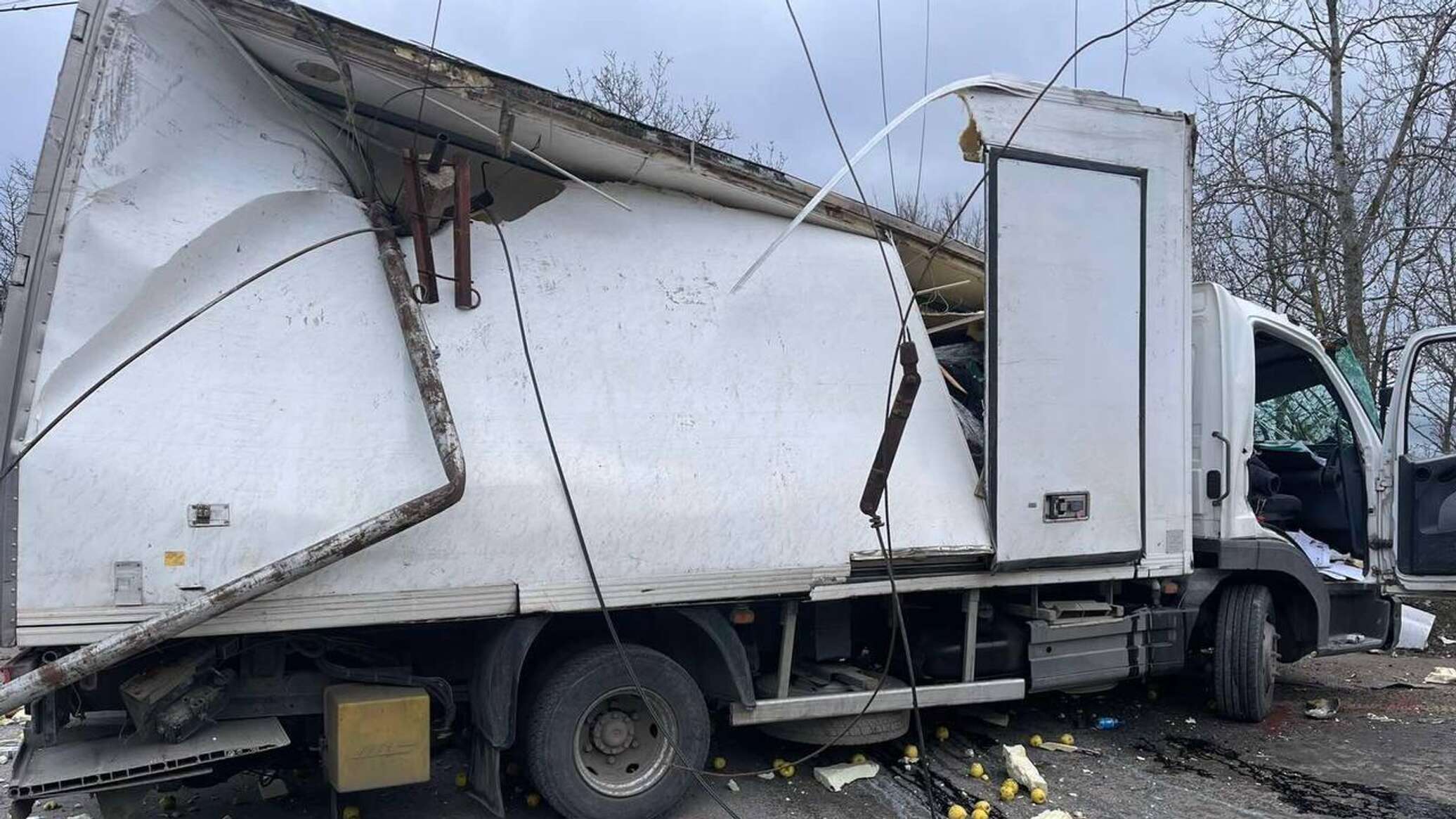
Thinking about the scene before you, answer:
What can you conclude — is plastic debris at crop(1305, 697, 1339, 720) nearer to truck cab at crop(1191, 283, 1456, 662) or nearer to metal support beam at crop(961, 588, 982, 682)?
truck cab at crop(1191, 283, 1456, 662)

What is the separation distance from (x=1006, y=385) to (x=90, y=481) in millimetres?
3846

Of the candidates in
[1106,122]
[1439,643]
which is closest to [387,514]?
[1106,122]

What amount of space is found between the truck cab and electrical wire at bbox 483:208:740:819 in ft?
11.0

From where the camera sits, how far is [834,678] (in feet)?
17.0

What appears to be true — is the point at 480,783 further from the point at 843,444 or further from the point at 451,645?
the point at 843,444

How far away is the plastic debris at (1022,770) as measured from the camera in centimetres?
498

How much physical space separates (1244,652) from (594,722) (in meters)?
3.89

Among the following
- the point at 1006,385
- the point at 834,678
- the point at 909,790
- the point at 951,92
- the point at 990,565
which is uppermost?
the point at 951,92

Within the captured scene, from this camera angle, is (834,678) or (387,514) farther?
(834,678)

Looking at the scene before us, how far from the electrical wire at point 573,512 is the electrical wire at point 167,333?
502 millimetres

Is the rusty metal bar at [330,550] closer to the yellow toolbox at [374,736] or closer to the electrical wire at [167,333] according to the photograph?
the electrical wire at [167,333]

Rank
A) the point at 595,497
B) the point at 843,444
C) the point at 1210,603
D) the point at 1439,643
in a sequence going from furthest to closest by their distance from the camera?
the point at 1439,643 < the point at 1210,603 < the point at 843,444 < the point at 595,497

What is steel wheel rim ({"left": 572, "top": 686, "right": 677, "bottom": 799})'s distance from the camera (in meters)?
4.52

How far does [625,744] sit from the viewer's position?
180 inches
